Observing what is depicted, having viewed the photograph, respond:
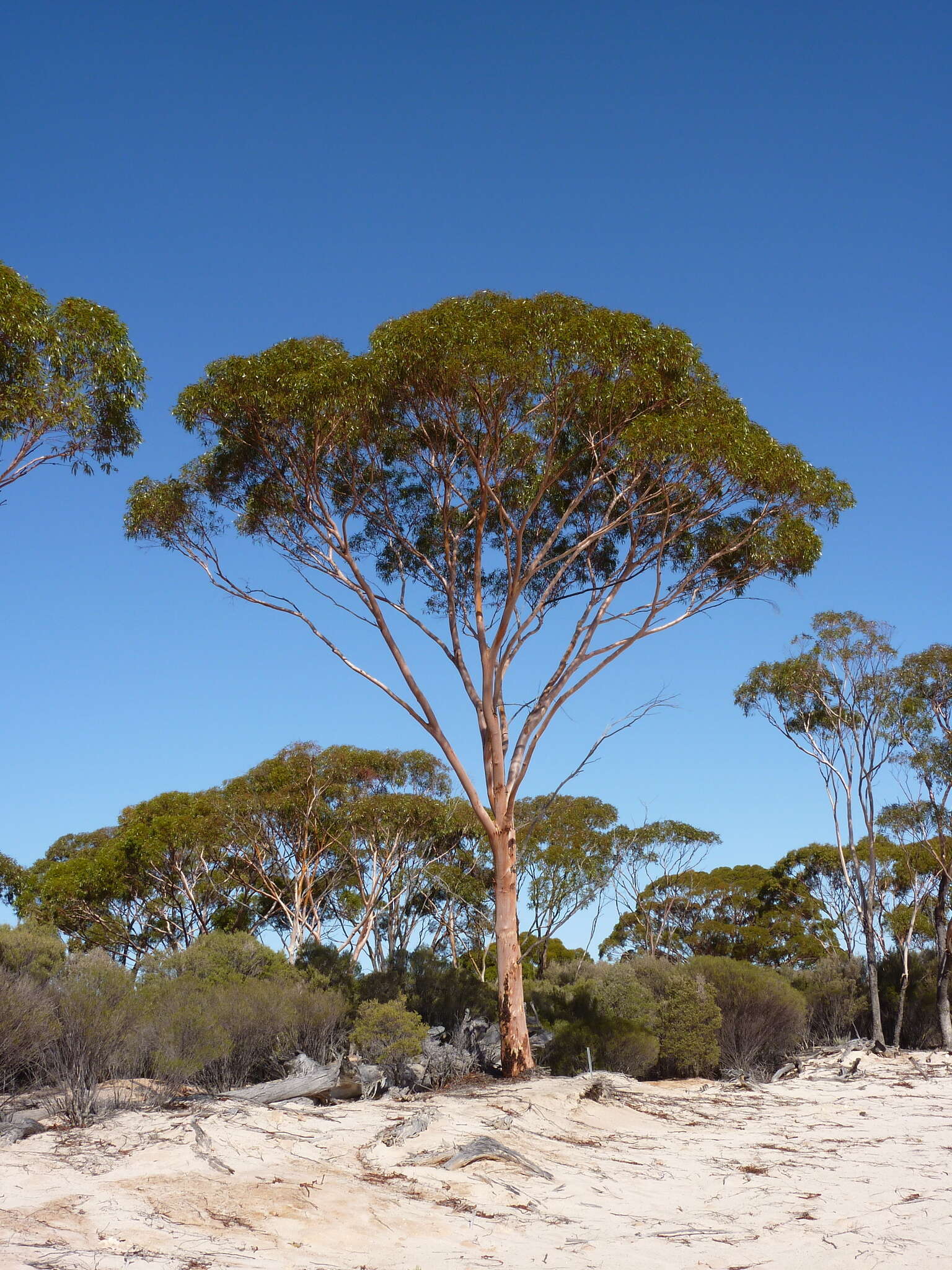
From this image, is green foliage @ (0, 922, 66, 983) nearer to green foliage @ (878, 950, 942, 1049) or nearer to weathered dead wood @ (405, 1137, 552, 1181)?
weathered dead wood @ (405, 1137, 552, 1181)

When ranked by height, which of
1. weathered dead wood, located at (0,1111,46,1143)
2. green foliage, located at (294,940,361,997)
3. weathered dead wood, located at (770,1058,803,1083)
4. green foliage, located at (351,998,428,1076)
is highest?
green foliage, located at (294,940,361,997)

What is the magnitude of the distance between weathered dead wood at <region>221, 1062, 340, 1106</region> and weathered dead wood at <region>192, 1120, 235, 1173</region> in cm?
158

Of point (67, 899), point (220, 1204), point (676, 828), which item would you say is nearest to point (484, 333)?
point (220, 1204)

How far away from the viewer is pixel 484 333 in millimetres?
12391

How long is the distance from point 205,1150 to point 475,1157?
200 cm

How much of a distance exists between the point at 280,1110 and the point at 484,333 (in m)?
9.40

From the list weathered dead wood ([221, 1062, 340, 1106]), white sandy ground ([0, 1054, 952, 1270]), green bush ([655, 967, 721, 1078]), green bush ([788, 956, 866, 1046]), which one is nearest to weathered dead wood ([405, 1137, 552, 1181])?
white sandy ground ([0, 1054, 952, 1270])

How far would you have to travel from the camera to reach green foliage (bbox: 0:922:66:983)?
11.0m

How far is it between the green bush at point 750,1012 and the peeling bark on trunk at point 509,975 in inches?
196

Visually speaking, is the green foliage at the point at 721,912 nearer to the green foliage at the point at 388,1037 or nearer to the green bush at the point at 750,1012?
the green bush at the point at 750,1012

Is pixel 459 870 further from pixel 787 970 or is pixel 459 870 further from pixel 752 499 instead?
pixel 752 499

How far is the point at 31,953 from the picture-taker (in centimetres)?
1262

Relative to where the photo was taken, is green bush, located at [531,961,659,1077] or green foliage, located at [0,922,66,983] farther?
green bush, located at [531,961,659,1077]

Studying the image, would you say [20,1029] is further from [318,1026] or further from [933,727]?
[933,727]
